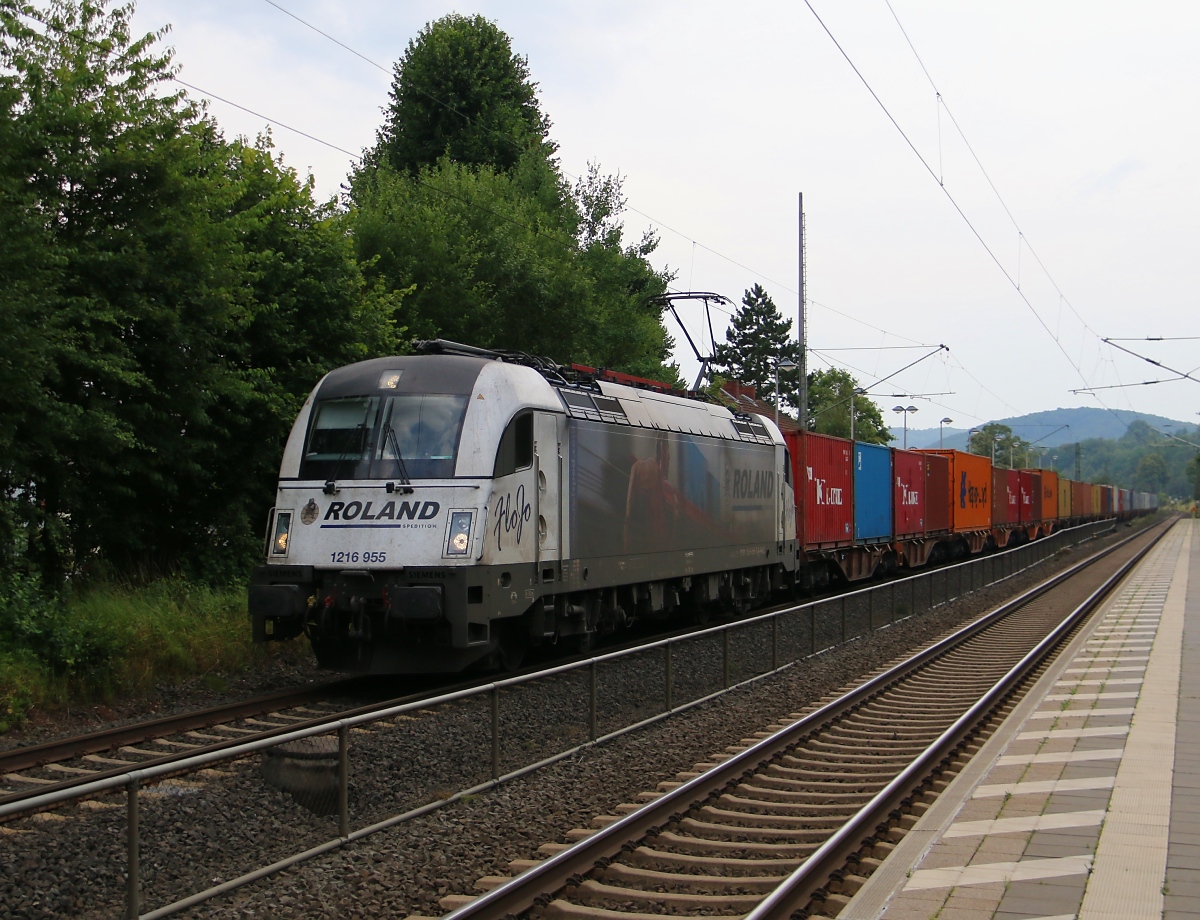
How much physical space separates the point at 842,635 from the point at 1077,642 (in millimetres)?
3988

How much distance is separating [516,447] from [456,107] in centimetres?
3079

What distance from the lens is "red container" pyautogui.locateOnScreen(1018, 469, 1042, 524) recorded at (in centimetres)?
4750

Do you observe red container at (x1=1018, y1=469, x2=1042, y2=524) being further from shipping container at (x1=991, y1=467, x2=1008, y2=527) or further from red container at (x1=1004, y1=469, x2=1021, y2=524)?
shipping container at (x1=991, y1=467, x2=1008, y2=527)

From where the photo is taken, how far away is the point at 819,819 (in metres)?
7.81

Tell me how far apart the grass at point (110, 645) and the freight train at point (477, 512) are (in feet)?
2.49

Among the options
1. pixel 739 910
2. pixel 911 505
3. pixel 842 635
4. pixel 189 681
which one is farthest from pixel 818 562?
pixel 739 910

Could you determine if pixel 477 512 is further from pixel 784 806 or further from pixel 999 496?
pixel 999 496

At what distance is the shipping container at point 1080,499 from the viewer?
6531 centimetres

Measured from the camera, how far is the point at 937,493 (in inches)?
1332

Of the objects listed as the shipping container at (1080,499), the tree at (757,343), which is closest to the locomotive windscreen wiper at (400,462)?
the shipping container at (1080,499)

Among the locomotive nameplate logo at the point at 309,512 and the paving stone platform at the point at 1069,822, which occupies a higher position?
the locomotive nameplate logo at the point at 309,512

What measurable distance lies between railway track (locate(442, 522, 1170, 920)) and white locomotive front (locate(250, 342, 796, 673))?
3.31m

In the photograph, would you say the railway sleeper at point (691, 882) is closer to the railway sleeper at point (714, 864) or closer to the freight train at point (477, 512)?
the railway sleeper at point (714, 864)

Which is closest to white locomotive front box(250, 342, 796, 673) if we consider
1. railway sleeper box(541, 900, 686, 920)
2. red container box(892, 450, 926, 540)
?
railway sleeper box(541, 900, 686, 920)
